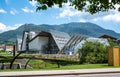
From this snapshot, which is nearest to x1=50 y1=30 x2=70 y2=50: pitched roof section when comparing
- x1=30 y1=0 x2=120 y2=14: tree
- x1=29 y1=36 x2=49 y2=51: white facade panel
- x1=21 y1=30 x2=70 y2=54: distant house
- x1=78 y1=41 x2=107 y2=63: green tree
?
x1=21 y1=30 x2=70 y2=54: distant house

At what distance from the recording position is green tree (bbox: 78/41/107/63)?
1914 inches

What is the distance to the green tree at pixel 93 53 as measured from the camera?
4862 cm

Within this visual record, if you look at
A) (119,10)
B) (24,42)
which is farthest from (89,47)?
(24,42)

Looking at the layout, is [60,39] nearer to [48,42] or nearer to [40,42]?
[48,42]

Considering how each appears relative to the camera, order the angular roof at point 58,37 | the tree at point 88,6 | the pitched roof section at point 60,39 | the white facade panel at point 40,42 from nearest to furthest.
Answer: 1. the tree at point 88,6
2. the pitched roof section at point 60,39
3. the angular roof at point 58,37
4. the white facade panel at point 40,42

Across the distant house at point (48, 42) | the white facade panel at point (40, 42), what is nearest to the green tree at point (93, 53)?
the distant house at point (48, 42)

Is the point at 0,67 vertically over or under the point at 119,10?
under

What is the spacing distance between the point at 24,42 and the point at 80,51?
105 meters

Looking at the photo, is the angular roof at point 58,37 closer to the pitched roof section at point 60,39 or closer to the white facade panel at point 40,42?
the pitched roof section at point 60,39

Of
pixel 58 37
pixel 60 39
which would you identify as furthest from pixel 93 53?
pixel 58 37

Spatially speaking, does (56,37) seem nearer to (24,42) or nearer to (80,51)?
(24,42)

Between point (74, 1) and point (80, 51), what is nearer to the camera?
point (74, 1)

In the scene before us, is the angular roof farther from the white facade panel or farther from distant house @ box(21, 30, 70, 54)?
the white facade panel

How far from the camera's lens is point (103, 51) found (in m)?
49.2
